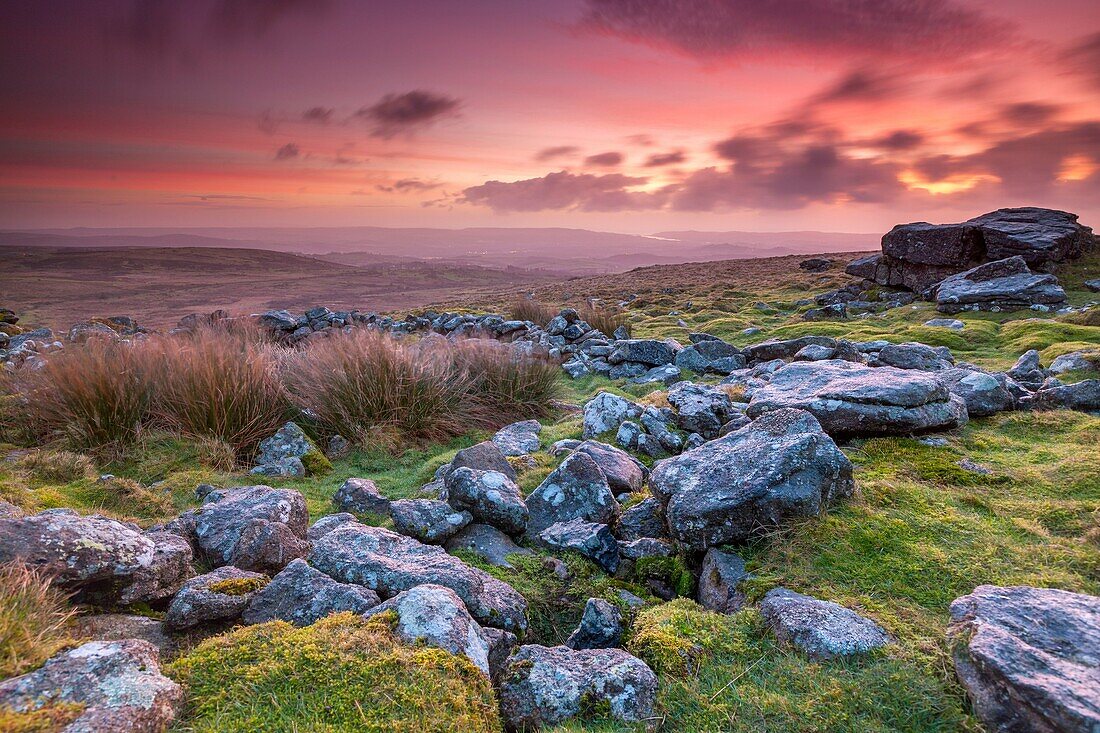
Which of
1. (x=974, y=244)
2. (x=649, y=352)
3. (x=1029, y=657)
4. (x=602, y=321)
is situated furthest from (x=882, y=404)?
(x=974, y=244)

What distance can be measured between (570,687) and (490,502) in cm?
185

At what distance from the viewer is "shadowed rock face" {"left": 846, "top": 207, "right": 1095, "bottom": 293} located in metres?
17.4

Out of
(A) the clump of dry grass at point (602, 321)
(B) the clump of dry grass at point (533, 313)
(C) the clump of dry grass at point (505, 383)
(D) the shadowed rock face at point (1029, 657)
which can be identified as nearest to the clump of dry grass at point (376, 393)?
(C) the clump of dry grass at point (505, 383)

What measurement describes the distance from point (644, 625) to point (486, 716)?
1011 mm

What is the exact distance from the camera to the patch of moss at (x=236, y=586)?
107 inches

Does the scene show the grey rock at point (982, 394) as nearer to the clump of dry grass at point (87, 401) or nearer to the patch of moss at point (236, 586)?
the patch of moss at point (236, 586)

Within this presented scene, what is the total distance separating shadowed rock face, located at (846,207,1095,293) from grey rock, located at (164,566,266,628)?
21099 millimetres

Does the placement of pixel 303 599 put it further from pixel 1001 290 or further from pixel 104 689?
pixel 1001 290

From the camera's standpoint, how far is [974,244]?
59.7 feet

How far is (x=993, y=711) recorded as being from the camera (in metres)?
1.96

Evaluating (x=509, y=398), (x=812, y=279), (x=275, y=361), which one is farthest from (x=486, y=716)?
(x=812, y=279)

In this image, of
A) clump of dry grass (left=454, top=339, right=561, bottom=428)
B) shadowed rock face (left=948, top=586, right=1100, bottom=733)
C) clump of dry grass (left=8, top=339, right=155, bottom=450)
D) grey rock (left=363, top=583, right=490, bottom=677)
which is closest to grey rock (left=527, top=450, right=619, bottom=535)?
grey rock (left=363, top=583, right=490, bottom=677)

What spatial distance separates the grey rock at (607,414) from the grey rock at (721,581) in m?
2.88

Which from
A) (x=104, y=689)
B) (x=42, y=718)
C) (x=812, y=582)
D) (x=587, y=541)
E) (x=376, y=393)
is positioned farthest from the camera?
(x=376, y=393)
